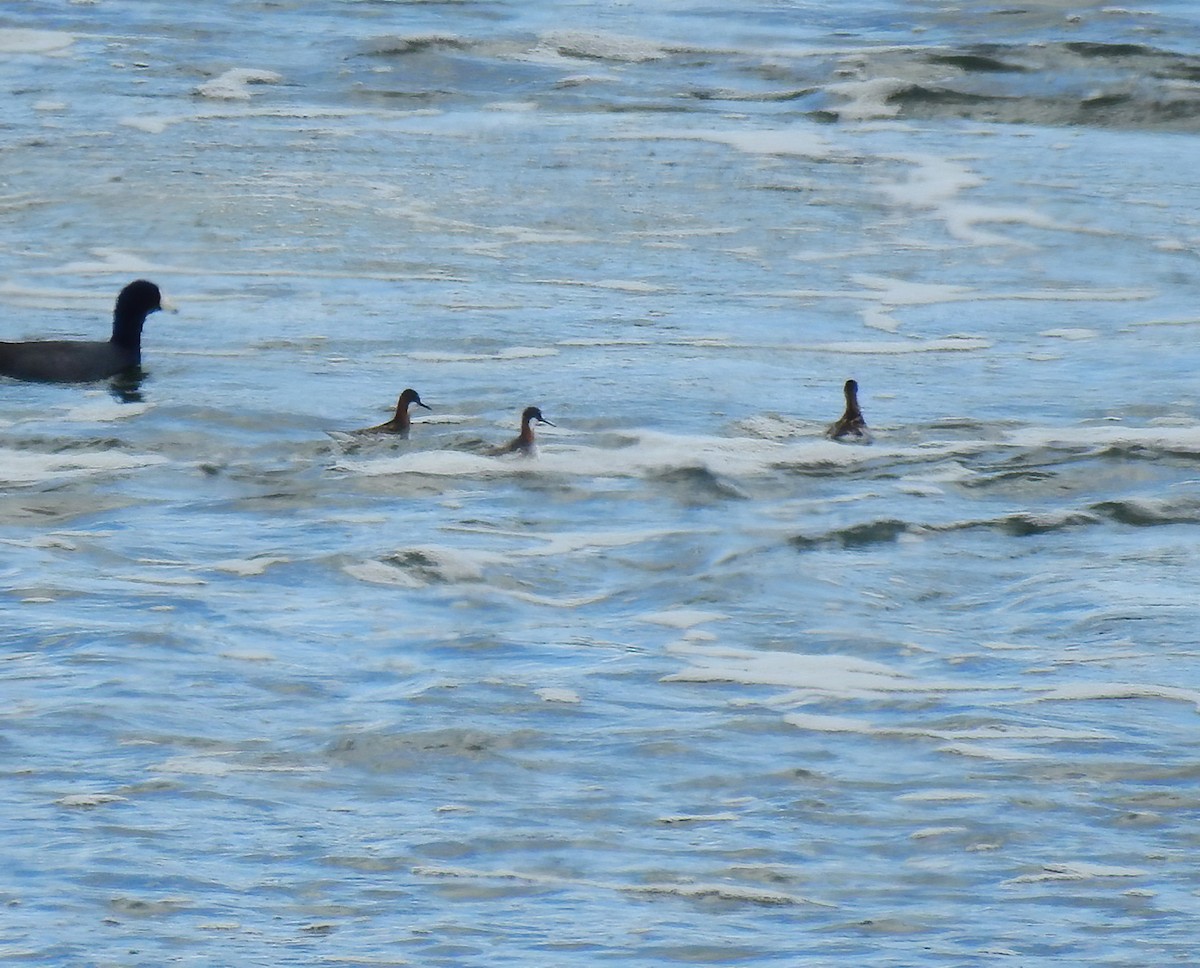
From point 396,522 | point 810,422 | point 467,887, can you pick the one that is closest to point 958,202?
point 810,422

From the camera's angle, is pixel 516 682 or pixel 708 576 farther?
pixel 708 576

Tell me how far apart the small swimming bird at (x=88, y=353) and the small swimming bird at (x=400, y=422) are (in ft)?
8.96

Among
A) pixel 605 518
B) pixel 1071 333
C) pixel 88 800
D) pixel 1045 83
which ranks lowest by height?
pixel 88 800

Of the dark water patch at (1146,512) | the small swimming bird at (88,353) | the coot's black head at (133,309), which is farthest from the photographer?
the coot's black head at (133,309)

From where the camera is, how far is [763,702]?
892cm

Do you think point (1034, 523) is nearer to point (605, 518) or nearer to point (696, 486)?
point (696, 486)

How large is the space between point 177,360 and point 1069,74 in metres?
12.6

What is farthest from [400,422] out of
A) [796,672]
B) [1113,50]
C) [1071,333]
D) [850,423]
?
[1113,50]

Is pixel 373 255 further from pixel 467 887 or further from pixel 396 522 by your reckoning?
pixel 467 887

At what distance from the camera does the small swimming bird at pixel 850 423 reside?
13.1m

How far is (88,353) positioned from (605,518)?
16.1ft

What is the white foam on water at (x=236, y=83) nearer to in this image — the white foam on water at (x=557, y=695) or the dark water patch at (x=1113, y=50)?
the dark water patch at (x=1113, y=50)

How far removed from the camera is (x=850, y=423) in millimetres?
13102

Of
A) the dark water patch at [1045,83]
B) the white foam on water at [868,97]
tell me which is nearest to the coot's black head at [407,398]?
the white foam on water at [868,97]
